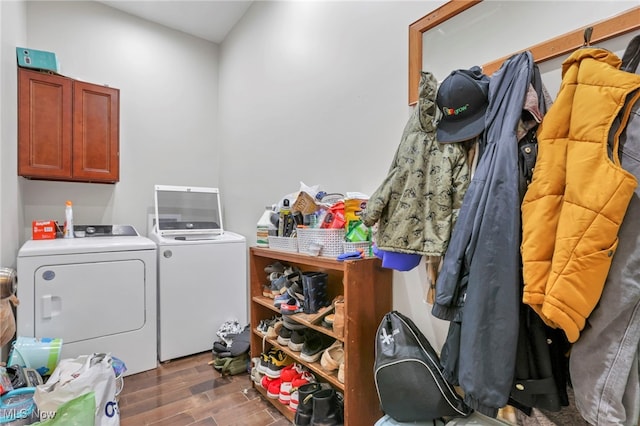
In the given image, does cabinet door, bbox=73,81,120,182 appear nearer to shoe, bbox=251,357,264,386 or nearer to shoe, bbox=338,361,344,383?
shoe, bbox=251,357,264,386

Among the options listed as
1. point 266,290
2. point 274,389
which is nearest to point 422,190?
point 266,290

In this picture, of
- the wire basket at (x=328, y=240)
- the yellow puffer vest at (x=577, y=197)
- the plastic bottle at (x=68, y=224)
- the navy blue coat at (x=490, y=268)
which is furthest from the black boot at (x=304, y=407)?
the plastic bottle at (x=68, y=224)

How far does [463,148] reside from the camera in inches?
43.7

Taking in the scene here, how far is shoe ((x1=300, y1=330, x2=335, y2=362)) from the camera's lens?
162cm

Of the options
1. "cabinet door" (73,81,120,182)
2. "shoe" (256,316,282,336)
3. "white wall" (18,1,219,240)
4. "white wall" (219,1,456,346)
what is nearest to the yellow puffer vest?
"white wall" (219,1,456,346)

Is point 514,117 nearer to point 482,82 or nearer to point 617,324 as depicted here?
point 482,82

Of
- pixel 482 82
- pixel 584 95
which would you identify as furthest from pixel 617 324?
pixel 482 82

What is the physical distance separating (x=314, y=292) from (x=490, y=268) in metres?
1.01

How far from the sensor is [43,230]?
2.41 m

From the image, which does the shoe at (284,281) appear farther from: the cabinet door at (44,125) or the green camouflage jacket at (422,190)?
the cabinet door at (44,125)

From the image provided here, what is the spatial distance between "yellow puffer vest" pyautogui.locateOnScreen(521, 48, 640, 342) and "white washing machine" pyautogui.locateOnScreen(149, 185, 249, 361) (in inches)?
92.6

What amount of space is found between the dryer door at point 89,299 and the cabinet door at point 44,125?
2.99 ft

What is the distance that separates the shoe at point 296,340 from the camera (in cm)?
172

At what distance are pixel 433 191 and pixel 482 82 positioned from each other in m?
0.40
